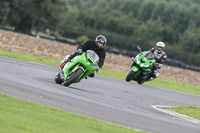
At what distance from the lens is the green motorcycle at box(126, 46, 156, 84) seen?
1842 centimetres

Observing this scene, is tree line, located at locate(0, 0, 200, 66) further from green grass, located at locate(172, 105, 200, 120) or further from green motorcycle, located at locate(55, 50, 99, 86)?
green grass, located at locate(172, 105, 200, 120)

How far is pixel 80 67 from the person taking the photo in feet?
43.3

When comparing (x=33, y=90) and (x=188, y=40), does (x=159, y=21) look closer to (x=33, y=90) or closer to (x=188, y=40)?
(x=188, y=40)

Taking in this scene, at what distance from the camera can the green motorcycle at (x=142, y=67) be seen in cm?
1842

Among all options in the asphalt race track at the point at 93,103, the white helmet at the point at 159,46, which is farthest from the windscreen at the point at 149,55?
the asphalt race track at the point at 93,103

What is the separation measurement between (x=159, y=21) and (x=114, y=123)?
137m

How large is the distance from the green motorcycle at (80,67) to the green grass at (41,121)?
3.88 meters

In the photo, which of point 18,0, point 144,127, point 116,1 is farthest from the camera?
point 116,1

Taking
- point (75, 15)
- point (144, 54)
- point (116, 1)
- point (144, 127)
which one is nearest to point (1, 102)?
point (144, 127)

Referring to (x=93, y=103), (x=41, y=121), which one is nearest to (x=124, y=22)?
(x=93, y=103)

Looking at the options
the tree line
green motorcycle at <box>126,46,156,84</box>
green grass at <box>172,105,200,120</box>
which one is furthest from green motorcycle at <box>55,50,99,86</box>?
the tree line

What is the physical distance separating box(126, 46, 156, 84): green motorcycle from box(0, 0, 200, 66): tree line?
56.0 meters

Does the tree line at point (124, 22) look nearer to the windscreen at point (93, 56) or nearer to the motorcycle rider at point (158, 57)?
the motorcycle rider at point (158, 57)

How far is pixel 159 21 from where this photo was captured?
144 metres
